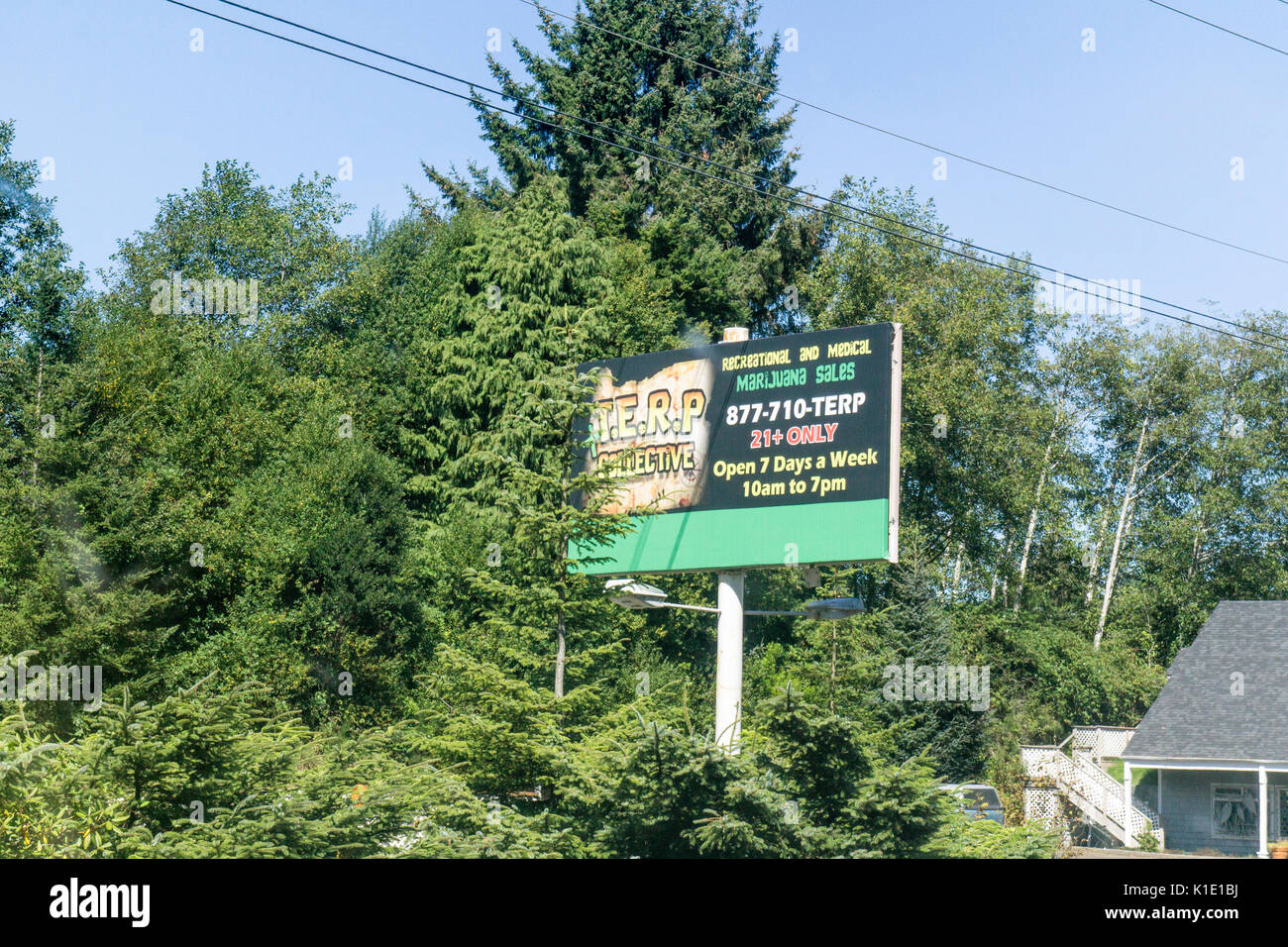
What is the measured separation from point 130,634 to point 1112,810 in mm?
25484

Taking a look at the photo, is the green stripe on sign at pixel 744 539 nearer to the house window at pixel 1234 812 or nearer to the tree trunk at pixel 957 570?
the house window at pixel 1234 812

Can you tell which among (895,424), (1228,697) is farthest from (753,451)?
(1228,697)

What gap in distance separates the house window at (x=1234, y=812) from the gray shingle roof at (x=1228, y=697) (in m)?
1.68

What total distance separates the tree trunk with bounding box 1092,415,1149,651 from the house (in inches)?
592

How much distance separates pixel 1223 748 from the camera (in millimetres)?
32969

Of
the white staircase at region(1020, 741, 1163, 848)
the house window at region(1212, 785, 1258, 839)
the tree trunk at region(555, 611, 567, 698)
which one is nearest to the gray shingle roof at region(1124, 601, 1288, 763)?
the white staircase at region(1020, 741, 1163, 848)

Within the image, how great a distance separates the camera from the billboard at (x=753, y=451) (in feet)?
55.5

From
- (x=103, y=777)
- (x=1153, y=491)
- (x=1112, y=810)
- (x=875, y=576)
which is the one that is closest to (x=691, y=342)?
(x=875, y=576)

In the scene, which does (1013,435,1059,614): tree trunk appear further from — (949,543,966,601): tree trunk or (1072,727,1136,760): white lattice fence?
(1072,727,1136,760): white lattice fence

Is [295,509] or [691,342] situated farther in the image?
[691,342]

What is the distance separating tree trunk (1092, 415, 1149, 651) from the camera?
52.6 meters

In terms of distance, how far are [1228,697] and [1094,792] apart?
4.82 metres
